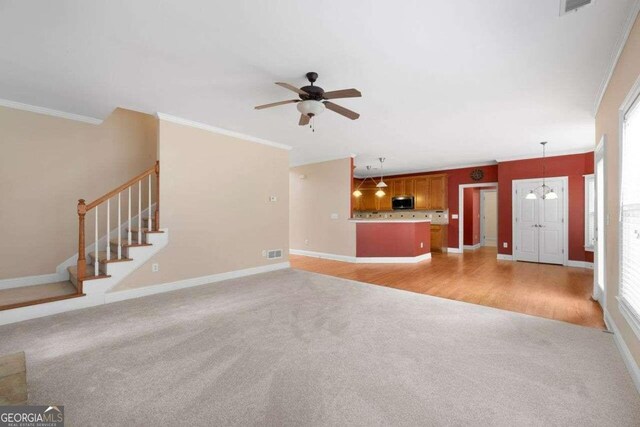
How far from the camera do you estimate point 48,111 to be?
3869 mm

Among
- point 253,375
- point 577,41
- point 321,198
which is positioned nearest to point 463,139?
point 577,41

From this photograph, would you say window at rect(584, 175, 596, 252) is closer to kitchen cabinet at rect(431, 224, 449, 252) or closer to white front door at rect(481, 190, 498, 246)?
kitchen cabinet at rect(431, 224, 449, 252)

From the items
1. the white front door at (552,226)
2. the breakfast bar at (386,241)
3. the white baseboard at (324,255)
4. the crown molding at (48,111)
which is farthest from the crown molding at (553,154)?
the crown molding at (48,111)

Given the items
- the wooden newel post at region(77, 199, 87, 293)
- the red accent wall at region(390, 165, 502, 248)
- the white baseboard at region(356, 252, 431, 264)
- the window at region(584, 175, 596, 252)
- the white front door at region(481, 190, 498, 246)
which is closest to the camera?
the wooden newel post at region(77, 199, 87, 293)

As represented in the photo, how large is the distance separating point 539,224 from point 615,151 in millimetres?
4827

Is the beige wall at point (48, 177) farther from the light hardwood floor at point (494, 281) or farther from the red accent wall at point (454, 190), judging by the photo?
the red accent wall at point (454, 190)

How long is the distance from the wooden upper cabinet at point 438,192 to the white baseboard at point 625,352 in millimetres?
5775

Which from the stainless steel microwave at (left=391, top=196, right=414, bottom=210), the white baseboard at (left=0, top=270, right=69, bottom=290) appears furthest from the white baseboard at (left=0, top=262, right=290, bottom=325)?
the stainless steel microwave at (left=391, top=196, right=414, bottom=210)

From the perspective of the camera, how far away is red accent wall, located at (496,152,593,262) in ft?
19.8

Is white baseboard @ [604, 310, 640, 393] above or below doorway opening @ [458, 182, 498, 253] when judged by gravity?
below

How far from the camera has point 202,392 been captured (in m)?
1.74

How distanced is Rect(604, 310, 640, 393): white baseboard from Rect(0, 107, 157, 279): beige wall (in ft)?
20.7

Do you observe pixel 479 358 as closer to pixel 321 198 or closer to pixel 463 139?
pixel 463 139

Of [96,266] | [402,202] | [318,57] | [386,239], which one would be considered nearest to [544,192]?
[402,202]
